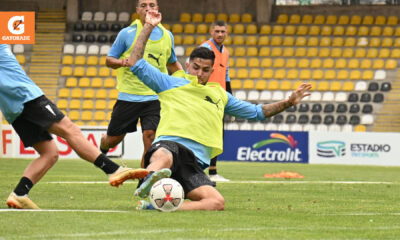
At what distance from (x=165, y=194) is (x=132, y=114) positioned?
329 cm

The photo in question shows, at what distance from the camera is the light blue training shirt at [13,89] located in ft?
21.5

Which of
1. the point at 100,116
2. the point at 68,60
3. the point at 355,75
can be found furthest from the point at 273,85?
the point at 68,60

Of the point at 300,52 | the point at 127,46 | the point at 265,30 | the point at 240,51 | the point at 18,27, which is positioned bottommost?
the point at 240,51

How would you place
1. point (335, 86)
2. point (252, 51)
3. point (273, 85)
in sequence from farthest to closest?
point (252, 51) → point (273, 85) → point (335, 86)

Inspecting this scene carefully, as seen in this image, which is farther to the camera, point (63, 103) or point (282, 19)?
point (282, 19)

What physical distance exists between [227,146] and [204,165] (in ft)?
53.5

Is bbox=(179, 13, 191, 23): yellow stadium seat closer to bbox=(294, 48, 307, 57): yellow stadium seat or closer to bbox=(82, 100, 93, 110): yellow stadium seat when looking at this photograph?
bbox=(294, 48, 307, 57): yellow stadium seat

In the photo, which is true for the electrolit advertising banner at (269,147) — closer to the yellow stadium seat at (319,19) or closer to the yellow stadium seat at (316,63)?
the yellow stadium seat at (316,63)

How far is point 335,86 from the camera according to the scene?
94.8 feet

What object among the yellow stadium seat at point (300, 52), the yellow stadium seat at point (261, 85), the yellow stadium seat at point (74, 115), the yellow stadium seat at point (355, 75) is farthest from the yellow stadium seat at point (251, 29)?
the yellow stadium seat at point (74, 115)

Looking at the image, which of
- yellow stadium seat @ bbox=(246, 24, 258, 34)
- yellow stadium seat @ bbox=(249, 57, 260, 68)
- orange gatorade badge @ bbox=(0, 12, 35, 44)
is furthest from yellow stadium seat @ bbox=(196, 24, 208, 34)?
orange gatorade badge @ bbox=(0, 12, 35, 44)

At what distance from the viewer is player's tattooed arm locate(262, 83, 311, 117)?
7559mm

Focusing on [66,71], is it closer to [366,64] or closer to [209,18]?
[209,18]

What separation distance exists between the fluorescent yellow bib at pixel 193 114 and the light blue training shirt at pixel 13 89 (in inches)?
53.4
